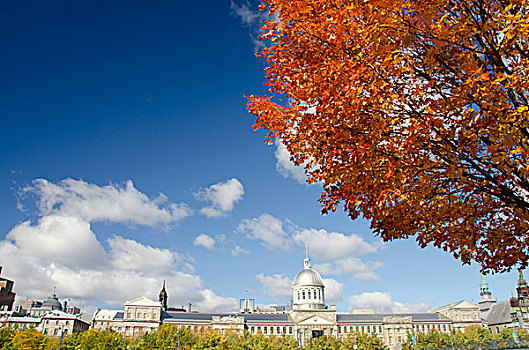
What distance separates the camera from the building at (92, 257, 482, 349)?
99.8 metres

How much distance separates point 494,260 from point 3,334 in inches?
2843

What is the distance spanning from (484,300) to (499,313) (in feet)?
58.3

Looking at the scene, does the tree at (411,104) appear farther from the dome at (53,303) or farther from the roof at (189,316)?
the dome at (53,303)

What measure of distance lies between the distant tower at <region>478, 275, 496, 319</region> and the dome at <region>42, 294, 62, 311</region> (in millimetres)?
137259

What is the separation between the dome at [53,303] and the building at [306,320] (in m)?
20.3

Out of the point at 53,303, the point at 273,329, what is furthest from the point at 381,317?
the point at 53,303

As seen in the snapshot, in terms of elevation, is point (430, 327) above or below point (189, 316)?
below

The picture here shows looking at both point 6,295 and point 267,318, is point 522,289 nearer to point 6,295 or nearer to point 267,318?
point 267,318

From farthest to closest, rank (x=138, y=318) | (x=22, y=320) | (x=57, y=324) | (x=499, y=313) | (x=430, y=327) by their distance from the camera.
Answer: (x=499, y=313) < (x=430, y=327) < (x=138, y=318) < (x=57, y=324) < (x=22, y=320)

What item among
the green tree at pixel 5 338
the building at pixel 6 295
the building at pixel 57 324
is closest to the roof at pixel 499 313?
the building at pixel 57 324

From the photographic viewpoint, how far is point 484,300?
5349 inches

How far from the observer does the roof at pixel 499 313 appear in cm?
11406

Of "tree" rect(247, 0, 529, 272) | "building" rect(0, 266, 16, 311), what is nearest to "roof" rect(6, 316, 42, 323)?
"building" rect(0, 266, 16, 311)

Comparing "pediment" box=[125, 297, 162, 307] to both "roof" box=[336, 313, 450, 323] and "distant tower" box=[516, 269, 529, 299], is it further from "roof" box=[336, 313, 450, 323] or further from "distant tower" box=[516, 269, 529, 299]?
"distant tower" box=[516, 269, 529, 299]
